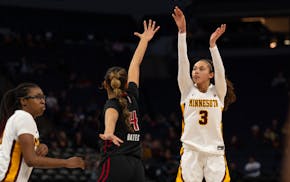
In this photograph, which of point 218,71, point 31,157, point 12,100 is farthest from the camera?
point 218,71

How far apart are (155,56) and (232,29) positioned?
312cm

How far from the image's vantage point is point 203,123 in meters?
6.44

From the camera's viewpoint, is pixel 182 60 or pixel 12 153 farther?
pixel 182 60

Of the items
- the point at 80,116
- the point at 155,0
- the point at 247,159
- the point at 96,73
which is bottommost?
the point at 247,159

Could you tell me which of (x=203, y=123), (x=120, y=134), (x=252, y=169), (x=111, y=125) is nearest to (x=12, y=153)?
(x=111, y=125)

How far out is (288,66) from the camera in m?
22.5

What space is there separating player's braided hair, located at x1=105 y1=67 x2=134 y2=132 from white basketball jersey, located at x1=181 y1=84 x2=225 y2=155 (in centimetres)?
111

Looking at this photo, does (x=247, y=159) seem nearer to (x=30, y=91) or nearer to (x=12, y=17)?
(x=12, y=17)

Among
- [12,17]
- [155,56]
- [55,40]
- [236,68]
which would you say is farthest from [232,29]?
[12,17]

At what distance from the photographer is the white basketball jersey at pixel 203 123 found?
641cm

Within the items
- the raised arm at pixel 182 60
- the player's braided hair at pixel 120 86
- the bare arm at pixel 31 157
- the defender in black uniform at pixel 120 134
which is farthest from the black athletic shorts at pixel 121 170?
the raised arm at pixel 182 60

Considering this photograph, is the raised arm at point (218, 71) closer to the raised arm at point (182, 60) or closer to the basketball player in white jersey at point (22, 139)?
the raised arm at point (182, 60)

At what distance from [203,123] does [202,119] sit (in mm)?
43

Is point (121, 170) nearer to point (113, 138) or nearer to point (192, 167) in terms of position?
point (113, 138)
